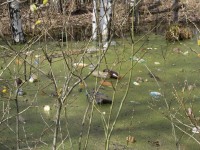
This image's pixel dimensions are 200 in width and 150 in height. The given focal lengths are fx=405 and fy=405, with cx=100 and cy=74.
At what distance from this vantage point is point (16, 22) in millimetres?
7770

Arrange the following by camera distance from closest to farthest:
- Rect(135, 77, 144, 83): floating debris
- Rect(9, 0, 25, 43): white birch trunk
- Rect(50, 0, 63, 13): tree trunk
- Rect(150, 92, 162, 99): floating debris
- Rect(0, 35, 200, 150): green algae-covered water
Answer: Rect(0, 35, 200, 150): green algae-covered water → Rect(150, 92, 162, 99): floating debris → Rect(135, 77, 144, 83): floating debris → Rect(9, 0, 25, 43): white birch trunk → Rect(50, 0, 63, 13): tree trunk

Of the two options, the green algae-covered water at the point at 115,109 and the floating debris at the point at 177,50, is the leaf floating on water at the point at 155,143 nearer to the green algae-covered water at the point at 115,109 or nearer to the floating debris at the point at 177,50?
the green algae-covered water at the point at 115,109

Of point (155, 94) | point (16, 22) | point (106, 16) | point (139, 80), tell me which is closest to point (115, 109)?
point (155, 94)

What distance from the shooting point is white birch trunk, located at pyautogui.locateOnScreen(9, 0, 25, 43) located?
302 inches

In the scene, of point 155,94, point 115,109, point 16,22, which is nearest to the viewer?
point 115,109

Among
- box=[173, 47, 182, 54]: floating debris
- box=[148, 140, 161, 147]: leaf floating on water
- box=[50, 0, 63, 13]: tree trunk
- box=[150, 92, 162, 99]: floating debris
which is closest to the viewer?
box=[148, 140, 161, 147]: leaf floating on water

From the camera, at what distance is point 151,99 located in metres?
4.59

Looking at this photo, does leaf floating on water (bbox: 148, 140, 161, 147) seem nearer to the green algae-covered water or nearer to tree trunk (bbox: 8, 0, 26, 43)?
the green algae-covered water

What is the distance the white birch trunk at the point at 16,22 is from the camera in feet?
25.2

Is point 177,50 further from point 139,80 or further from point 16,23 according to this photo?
point 16,23

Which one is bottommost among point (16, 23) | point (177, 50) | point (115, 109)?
point (115, 109)

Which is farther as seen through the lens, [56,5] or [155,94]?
[56,5]

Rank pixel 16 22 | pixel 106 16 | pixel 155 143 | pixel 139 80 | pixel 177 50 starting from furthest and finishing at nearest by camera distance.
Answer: pixel 16 22 → pixel 177 50 → pixel 139 80 → pixel 155 143 → pixel 106 16

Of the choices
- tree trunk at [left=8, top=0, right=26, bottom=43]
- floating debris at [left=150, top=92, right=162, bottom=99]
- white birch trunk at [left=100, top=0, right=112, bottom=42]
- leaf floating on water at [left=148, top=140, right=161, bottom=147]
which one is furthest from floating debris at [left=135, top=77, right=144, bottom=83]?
tree trunk at [left=8, top=0, right=26, bottom=43]
